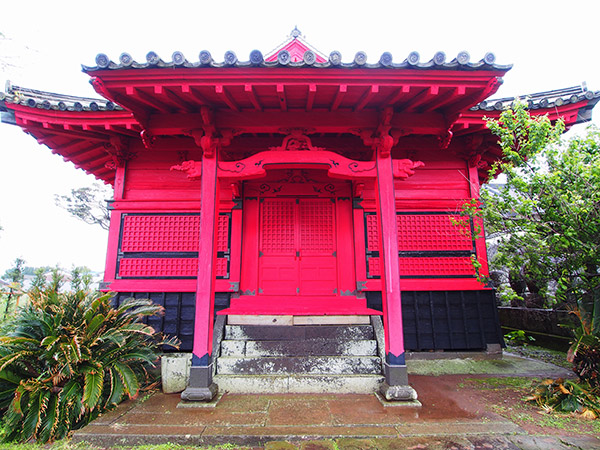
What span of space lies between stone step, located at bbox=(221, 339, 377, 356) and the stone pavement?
653 millimetres

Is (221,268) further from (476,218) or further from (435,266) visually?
(476,218)

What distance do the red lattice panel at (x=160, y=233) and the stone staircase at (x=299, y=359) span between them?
78.9 inches

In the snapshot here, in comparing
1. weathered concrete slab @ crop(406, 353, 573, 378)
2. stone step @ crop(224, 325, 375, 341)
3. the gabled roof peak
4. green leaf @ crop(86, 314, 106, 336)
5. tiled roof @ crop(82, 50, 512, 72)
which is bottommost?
weathered concrete slab @ crop(406, 353, 573, 378)

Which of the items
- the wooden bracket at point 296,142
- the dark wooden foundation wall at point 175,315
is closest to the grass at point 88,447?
the dark wooden foundation wall at point 175,315

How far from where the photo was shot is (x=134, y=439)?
9.84 feet

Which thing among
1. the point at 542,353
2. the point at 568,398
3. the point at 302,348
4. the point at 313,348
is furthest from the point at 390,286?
the point at 542,353

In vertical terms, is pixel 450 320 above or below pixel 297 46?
below

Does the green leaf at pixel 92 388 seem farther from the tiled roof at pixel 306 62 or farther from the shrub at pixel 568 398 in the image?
the shrub at pixel 568 398

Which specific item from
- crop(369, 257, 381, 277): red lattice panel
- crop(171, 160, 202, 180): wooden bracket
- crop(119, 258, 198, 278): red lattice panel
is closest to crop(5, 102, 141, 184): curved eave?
crop(171, 160, 202, 180): wooden bracket

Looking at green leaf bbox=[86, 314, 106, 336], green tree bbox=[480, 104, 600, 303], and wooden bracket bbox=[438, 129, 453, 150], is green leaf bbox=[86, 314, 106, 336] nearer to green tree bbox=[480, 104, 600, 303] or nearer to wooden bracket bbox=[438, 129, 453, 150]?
green tree bbox=[480, 104, 600, 303]

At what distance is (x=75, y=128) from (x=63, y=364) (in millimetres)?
3799

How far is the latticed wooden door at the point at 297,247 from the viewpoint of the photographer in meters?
6.10

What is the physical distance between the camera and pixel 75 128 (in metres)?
5.16

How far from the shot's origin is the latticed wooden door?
20.0ft
